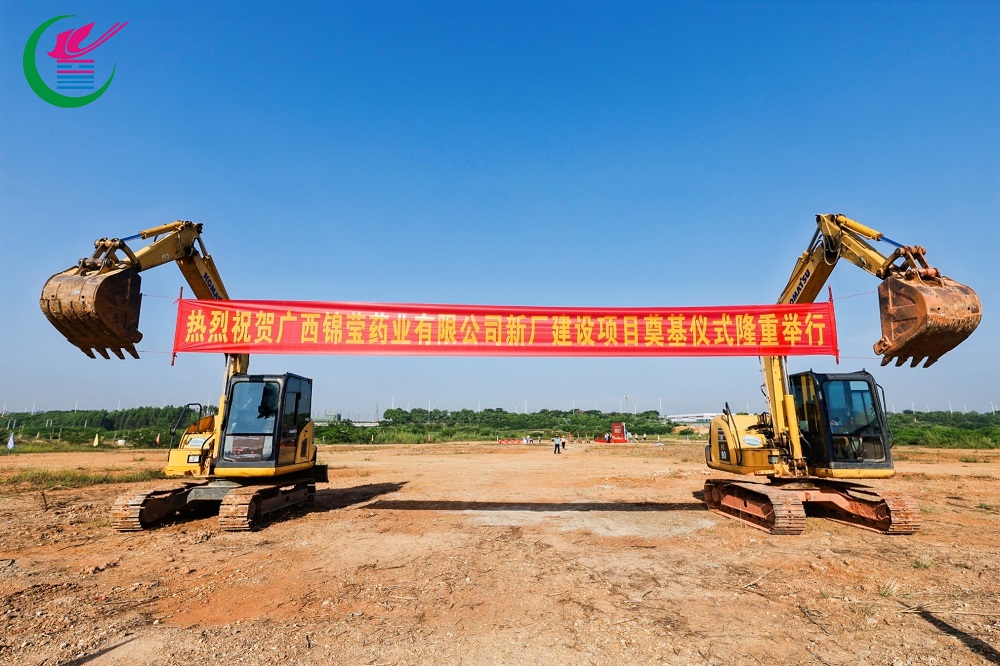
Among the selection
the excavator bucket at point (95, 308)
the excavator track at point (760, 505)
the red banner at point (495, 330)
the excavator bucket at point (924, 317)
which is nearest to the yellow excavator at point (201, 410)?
the excavator bucket at point (95, 308)

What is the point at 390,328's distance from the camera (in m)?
9.95

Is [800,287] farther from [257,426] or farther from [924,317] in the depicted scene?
[257,426]

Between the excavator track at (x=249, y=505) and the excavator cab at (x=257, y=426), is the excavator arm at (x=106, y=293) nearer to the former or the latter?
the excavator cab at (x=257, y=426)

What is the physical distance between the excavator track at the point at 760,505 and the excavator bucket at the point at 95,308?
12.2 meters

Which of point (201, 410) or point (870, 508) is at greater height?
point (201, 410)

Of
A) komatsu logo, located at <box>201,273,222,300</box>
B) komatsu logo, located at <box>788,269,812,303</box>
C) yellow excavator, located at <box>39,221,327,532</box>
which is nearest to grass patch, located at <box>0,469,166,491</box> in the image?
yellow excavator, located at <box>39,221,327,532</box>

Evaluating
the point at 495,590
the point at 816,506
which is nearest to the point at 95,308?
the point at 495,590

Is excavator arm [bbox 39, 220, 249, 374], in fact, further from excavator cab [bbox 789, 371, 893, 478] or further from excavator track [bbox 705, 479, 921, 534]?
excavator cab [bbox 789, 371, 893, 478]

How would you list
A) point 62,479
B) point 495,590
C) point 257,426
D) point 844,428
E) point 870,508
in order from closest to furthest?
point 495,590
point 870,508
point 844,428
point 257,426
point 62,479

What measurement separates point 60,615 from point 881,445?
1299 centimetres

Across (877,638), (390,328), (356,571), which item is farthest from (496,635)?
(390,328)

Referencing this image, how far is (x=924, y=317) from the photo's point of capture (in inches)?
303

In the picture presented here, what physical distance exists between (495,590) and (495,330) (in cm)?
506

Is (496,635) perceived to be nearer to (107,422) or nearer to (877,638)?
(877,638)
